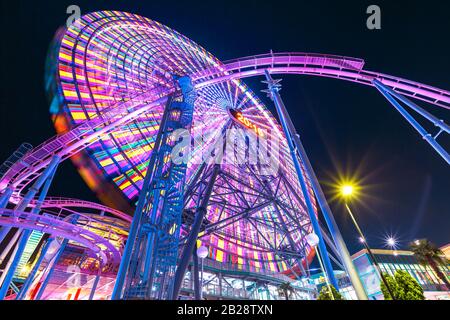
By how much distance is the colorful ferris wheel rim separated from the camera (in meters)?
13.8

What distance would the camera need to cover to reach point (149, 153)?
16.4m

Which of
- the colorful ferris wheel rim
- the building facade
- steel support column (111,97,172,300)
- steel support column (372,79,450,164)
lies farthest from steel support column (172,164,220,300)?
the building facade

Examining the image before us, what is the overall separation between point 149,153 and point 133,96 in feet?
13.7

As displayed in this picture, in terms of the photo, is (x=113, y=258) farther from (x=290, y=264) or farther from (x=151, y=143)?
(x=290, y=264)

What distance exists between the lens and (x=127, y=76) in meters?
17.2

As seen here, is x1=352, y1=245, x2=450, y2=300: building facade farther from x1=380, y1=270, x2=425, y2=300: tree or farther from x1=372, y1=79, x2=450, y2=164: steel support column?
x1=372, y1=79, x2=450, y2=164: steel support column

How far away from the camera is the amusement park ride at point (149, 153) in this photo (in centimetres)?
883

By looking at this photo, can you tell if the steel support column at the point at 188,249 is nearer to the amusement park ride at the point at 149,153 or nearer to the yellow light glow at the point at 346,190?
the amusement park ride at the point at 149,153

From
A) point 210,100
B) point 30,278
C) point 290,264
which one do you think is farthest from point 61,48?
point 290,264

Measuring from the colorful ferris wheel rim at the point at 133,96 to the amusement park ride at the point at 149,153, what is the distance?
92 mm

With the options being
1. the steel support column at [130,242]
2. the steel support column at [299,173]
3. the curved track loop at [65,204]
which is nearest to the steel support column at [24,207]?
the curved track loop at [65,204]

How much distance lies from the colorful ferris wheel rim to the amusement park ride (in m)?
0.09

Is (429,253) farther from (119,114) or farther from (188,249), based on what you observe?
(119,114)
